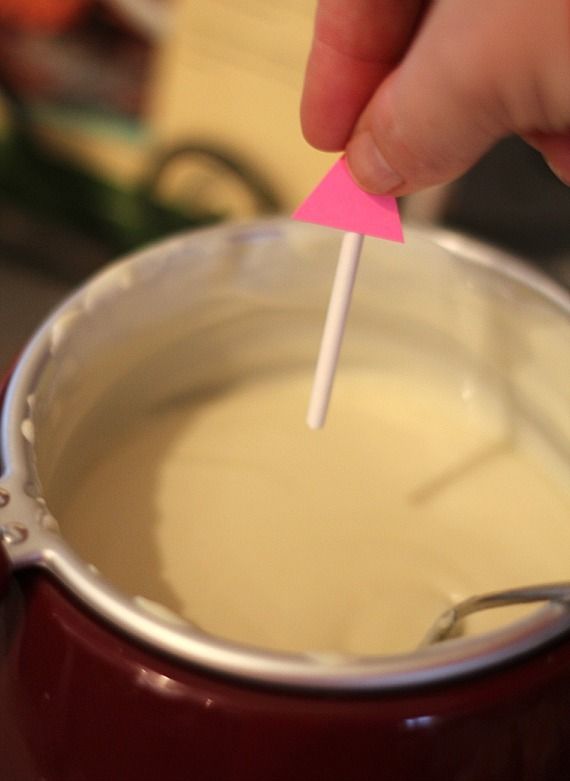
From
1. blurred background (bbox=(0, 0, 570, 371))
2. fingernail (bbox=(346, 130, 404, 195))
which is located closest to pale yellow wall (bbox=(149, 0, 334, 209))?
blurred background (bbox=(0, 0, 570, 371))

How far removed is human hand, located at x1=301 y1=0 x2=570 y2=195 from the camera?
34 centimetres

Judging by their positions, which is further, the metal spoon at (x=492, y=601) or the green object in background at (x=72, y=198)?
the green object in background at (x=72, y=198)

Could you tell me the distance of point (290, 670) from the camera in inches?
13.6

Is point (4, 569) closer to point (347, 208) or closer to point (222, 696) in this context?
point (222, 696)

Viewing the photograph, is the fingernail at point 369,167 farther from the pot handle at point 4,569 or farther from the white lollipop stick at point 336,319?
the pot handle at point 4,569

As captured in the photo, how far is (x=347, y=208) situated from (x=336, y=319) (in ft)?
0.19

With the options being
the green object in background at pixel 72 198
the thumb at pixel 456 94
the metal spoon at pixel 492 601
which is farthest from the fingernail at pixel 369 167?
the green object in background at pixel 72 198

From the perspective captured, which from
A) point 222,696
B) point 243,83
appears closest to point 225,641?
point 222,696

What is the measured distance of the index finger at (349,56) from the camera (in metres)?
0.42

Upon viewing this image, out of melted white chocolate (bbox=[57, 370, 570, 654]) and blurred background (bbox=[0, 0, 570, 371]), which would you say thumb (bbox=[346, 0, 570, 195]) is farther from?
blurred background (bbox=[0, 0, 570, 371])

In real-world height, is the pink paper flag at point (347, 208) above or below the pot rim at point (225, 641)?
above

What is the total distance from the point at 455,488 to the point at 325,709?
0.86 ft

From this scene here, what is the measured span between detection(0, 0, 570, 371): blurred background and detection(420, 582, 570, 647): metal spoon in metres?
0.40

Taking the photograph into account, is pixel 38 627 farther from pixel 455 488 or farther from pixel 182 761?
pixel 455 488
